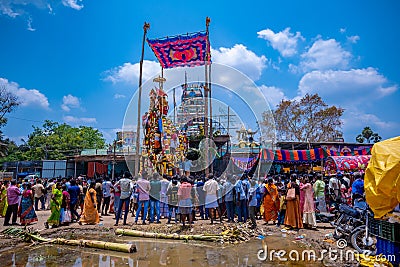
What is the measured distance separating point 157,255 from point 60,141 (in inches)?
1420

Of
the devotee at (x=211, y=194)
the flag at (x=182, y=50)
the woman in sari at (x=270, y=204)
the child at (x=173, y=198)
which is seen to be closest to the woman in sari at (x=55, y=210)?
the child at (x=173, y=198)

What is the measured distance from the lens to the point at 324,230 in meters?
8.74

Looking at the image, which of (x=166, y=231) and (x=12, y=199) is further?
(x=12, y=199)

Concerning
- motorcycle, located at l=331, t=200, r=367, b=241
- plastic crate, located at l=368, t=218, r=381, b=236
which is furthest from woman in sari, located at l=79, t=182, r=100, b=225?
plastic crate, located at l=368, t=218, r=381, b=236

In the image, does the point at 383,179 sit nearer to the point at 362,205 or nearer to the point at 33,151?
the point at 362,205

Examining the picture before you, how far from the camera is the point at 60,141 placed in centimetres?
3812

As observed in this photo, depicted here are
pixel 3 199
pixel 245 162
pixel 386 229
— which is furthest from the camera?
pixel 245 162

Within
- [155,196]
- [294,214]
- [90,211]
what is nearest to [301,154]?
[294,214]

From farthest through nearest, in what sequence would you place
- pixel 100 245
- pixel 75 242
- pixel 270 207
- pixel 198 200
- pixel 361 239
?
1. pixel 198 200
2. pixel 270 207
3. pixel 75 242
4. pixel 100 245
5. pixel 361 239

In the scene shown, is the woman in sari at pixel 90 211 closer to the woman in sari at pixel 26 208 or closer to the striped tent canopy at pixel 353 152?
the woman in sari at pixel 26 208

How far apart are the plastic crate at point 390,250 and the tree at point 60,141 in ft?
102

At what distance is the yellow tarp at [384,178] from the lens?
4.04 meters

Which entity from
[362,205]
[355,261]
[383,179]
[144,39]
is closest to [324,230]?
[362,205]

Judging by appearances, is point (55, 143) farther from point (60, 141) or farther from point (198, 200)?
point (198, 200)
